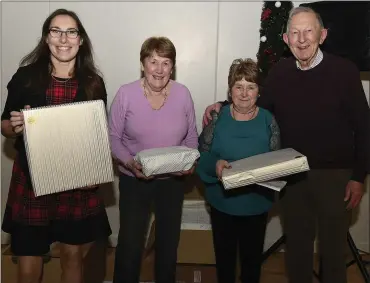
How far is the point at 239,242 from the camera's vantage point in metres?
1.97

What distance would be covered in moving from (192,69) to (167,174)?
977mm

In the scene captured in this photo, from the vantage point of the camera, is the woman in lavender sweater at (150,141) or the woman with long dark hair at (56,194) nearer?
the woman with long dark hair at (56,194)

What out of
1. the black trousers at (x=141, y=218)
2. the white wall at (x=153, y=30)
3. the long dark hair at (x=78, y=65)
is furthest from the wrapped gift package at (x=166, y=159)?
the white wall at (x=153, y=30)

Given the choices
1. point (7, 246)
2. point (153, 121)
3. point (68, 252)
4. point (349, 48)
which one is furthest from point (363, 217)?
point (7, 246)

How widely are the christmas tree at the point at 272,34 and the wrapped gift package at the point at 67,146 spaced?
1.02 metres

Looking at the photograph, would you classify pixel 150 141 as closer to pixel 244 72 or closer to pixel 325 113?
pixel 244 72

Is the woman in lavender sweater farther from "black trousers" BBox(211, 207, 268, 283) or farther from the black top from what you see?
the black top

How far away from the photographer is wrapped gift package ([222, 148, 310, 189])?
1.76m

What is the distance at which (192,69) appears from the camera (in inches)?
107

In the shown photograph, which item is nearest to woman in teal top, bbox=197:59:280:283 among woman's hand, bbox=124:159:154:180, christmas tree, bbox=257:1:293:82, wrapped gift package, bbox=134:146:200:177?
wrapped gift package, bbox=134:146:200:177

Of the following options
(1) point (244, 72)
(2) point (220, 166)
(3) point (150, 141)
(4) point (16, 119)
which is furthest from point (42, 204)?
(1) point (244, 72)

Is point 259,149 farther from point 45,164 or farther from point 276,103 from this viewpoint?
point 45,164

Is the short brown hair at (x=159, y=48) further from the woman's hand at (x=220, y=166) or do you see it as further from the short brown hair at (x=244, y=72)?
the woman's hand at (x=220, y=166)

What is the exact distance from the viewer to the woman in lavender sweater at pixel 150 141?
6.20ft
